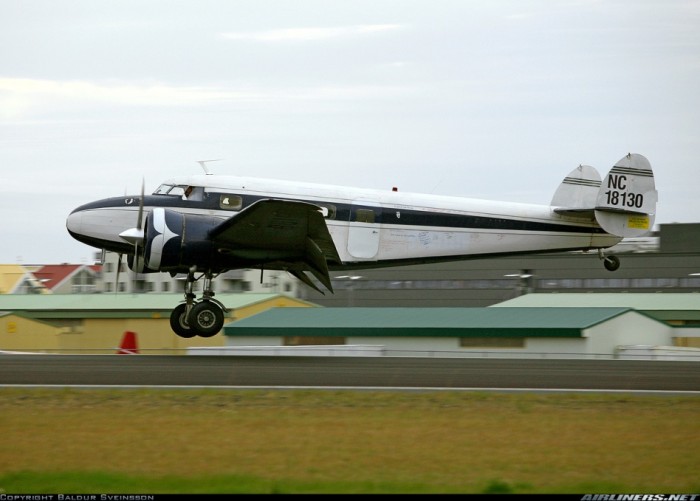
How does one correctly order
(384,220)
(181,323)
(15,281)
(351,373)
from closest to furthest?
(351,373) → (181,323) → (384,220) → (15,281)

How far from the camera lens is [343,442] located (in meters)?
11.8

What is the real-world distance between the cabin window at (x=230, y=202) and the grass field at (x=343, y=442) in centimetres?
604

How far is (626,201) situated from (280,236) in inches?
339

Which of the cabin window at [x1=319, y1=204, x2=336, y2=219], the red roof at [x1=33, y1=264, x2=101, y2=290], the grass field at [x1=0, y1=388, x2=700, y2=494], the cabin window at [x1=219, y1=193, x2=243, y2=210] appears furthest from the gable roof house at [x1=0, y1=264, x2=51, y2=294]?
the grass field at [x1=0, y1=388, x2=700, y2=494]

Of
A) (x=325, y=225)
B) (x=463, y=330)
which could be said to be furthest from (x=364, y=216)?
(x=463, y=330)

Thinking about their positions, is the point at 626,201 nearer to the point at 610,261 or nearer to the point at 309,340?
the point at 610,261

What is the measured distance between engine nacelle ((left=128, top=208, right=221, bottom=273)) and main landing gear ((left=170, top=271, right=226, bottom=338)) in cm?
52

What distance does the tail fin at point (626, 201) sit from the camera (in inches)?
862

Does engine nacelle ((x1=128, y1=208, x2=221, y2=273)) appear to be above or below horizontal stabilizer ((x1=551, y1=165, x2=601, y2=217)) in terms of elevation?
below

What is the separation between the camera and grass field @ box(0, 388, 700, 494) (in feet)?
33.0

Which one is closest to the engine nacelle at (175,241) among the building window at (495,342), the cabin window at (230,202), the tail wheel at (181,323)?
the cabin window at (230,202)

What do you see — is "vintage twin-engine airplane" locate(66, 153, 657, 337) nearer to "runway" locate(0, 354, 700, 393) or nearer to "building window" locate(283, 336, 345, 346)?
"runway" locate(0, 354, 700, 393)

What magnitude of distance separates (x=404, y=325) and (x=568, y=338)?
6003mm

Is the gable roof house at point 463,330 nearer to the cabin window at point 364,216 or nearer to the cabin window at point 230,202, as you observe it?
the cabin window at point 364,216
